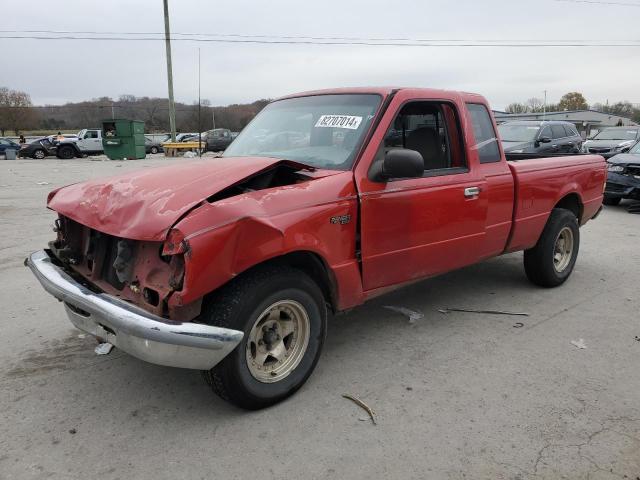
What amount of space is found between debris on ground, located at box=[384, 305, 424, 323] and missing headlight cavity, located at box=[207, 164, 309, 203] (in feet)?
6.20

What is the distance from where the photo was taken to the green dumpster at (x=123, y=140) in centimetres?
2728

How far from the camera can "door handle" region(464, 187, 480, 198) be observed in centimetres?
413

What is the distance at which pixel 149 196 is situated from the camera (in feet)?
9.53

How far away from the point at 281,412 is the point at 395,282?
4.21ft

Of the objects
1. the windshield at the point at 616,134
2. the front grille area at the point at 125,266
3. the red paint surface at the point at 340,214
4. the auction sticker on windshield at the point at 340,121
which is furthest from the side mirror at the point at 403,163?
the windshield at the point at 616,134

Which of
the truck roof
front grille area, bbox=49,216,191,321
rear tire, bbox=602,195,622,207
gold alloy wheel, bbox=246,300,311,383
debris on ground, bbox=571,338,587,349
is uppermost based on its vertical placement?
the truck roof

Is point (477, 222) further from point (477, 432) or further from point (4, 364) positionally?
point (4, 364)

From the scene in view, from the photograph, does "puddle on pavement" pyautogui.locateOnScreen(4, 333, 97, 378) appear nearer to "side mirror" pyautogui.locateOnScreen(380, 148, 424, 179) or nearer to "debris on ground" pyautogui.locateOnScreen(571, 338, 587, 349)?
Result: "side mirror" pyautogui.locateOnScreen(380, 148, 424, 179)

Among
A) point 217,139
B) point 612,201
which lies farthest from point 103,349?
point 217,139

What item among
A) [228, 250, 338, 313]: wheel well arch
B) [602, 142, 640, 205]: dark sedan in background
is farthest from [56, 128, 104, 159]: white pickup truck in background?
[228, 250, 338, 313]: wheel well arch

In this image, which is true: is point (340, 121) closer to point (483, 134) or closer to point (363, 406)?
point (483, 134)

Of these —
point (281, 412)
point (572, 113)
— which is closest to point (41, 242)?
point (281, 412)

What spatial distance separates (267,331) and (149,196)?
3.43 feet

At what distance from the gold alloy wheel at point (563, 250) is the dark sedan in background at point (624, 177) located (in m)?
6.15
